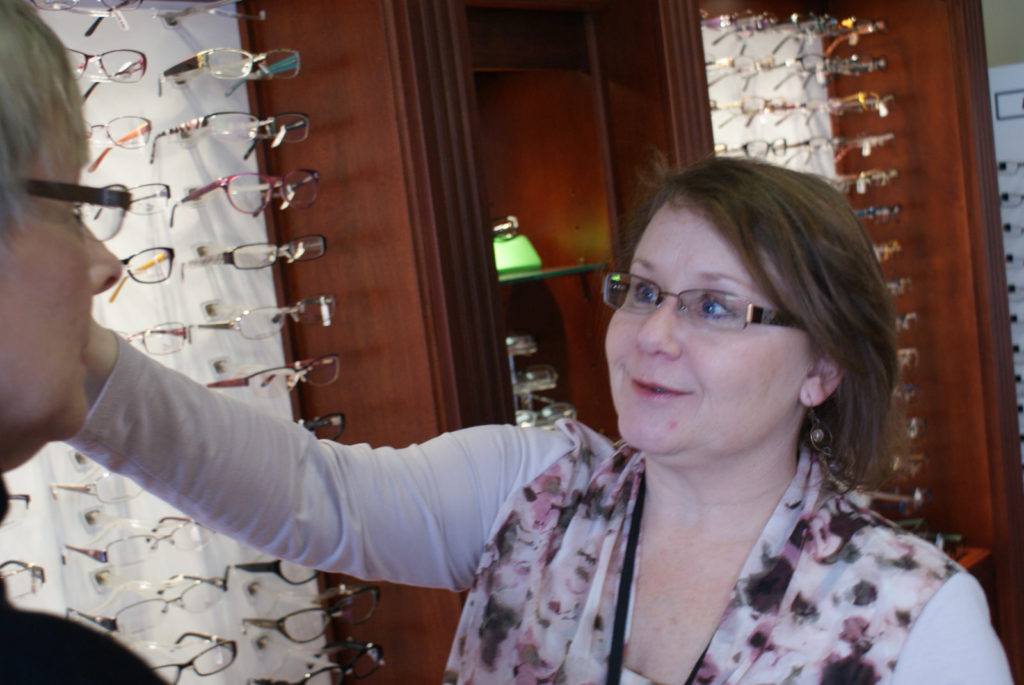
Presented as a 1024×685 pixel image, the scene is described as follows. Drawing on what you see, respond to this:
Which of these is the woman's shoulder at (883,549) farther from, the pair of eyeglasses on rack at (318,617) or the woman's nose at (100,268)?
the woman's nose at (100,268)

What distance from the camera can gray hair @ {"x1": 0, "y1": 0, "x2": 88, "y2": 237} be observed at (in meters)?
0.73

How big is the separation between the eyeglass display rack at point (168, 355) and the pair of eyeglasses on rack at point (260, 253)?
30mm

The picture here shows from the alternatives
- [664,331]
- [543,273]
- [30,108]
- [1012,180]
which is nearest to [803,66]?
[1012,180]

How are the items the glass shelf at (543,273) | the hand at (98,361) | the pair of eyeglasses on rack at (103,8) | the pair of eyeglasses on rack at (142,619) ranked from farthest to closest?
the glass shelf at (543,273)
the pair of eyeglasses on rack at (142,619)
the pair of eyeglasses on rack at (103,8)
the hand at (98,361)

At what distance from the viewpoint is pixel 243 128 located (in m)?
1.70

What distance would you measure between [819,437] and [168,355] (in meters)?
1.10

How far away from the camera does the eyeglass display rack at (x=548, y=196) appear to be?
5.46 feet

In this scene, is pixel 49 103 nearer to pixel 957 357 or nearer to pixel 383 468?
pixel 383 468

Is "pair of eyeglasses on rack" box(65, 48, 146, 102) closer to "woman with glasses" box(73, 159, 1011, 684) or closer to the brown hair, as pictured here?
"woman with glasses" box(73, 159, 1011, 684)

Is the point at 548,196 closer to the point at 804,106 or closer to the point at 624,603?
the point at 804,106

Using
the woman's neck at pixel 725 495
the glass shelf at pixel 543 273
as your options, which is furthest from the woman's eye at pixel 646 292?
the glass shelf at pixel 543 273

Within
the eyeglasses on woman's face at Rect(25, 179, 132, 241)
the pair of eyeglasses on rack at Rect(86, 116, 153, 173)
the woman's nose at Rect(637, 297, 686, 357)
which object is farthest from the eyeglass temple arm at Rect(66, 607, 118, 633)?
the woman's nose at Rect(637, 297, 686, 357)

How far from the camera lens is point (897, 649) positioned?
3.94 ft

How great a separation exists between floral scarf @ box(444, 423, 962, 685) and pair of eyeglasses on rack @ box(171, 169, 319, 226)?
2.09ft
